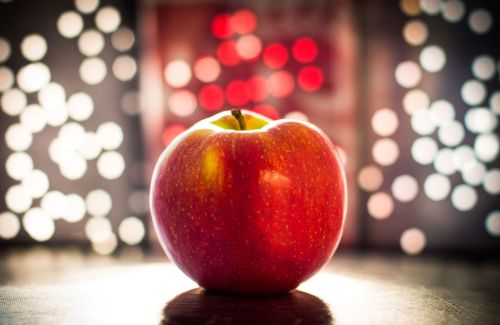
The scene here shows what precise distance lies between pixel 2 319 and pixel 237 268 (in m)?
0.30

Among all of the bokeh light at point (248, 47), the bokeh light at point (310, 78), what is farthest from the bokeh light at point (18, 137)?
the bokeh light at point (310, 78)

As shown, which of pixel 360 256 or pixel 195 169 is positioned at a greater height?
pixel 195 169

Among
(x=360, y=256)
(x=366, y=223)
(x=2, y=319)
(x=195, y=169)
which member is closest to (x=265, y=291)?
(x=195, y=169)

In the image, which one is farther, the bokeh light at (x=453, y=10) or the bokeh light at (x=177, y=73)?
the bokeh light at (x=177, y=73)

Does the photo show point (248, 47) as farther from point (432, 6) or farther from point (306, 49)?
point (432, 6)

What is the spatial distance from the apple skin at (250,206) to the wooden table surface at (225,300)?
4cm

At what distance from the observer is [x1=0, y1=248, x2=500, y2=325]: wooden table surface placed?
2.32ft

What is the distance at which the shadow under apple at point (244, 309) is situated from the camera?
0.69 meters

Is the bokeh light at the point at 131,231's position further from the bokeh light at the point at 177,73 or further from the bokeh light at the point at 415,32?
the bokeh light at the point at 415,32

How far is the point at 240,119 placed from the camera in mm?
892

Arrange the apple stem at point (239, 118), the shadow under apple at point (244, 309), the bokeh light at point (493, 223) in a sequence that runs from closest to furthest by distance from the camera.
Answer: the shadow under apple at point (244, 309) → the apple stem at point (239, 118) → the bokeh light at point (493, 223)

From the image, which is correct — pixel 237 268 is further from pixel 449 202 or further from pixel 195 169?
pixel 449 202

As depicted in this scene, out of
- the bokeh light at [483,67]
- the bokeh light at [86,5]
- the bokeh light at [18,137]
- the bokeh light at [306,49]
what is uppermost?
the bokeh light at [86,5]

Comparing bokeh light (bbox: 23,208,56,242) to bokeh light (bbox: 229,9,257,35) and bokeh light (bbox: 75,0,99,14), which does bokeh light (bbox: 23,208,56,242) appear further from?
bokeh light (bbox: 229,9,257,35)
